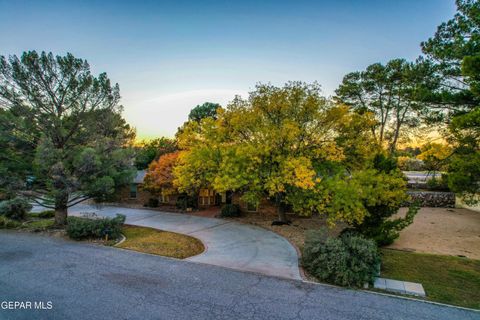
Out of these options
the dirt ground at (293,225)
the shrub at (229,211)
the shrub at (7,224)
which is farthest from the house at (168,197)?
the shrub at (7,224)

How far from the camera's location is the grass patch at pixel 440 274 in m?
7.11

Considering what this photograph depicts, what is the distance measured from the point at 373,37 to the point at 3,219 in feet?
77.5

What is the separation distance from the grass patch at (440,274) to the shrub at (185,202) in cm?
1436

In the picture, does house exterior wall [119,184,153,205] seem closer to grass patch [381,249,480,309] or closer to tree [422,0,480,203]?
grass patch [381,249,480,309]

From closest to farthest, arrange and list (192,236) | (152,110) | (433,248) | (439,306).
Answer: (439,306)
(433,248)
(192,236)
(152,110)

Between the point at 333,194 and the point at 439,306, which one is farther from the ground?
the point at 333,194

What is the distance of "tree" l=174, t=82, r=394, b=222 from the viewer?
12.8 meters

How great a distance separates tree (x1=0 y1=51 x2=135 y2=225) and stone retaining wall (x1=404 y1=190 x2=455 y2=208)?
961 inches

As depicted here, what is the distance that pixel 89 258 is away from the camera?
9.54 metres

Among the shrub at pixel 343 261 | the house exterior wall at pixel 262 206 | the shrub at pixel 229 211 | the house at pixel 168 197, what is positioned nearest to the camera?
the shrub at pixel 343 261

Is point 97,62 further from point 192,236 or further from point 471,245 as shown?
point 471,245

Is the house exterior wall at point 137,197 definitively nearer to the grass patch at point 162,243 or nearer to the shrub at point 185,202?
the shrub at point 185,202

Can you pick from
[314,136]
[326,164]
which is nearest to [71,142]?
[314,136]

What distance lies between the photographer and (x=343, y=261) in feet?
25.4
